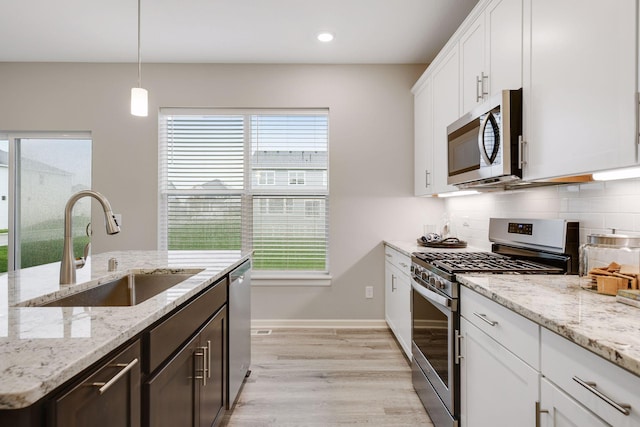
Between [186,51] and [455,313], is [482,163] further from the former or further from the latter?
[186,51]

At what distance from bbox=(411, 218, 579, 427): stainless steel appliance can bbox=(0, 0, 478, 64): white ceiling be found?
1715 millimetres

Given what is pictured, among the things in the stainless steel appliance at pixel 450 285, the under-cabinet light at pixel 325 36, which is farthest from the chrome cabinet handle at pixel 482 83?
the under-cabinet light at pixel 325 36

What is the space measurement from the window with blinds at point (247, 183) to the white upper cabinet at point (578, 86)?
2.32m

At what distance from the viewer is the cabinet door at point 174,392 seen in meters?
1.14

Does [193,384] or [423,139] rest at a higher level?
[423,139]

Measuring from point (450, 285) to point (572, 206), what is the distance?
0.80m

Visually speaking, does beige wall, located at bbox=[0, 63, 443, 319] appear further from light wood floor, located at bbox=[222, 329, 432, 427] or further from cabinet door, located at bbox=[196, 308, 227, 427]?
cabinet door, located at bbox=[196, 308, 227, 427]

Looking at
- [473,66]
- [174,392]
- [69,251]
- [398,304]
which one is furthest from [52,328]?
[398,304]

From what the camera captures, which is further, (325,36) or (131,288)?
(325,36)

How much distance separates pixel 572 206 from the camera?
189cm

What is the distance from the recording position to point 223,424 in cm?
204

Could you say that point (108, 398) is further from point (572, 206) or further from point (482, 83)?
point (482, 83)

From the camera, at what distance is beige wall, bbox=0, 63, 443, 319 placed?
12.1 ft

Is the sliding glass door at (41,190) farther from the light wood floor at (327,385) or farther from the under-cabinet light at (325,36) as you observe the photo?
the under-cabinet light at (325,36)
